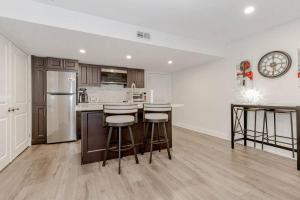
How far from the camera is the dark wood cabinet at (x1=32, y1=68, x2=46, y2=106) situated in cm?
363

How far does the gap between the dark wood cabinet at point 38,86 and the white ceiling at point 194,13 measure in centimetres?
214

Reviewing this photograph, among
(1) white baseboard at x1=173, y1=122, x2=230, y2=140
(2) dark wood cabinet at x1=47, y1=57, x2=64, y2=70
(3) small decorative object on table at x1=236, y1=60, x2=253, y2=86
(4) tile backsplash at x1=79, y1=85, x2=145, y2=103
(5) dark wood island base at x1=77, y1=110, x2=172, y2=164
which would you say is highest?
(2) dark wood cabinet at x1=47, y1=57, x2=64, y2=70

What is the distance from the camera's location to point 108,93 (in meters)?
5.18

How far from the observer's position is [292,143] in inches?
99.5

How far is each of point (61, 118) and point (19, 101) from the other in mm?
1021

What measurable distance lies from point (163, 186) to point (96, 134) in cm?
143

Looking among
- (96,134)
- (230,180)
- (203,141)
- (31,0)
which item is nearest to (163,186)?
(230,180)

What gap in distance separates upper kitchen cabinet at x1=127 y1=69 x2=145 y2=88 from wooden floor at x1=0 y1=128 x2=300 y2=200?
2.95 metres

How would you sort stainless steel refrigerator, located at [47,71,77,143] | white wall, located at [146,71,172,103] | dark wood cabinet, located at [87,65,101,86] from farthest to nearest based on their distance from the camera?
white wall, located at [146,71,172,103] → dark wood cabinet, located at [87,65,101,86] → stainless steel refrigerator, located at [47,71,77,143]

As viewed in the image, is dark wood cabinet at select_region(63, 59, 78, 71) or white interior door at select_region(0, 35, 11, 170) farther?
dark wood cabinet at select_region(63, 59, 78, 71)

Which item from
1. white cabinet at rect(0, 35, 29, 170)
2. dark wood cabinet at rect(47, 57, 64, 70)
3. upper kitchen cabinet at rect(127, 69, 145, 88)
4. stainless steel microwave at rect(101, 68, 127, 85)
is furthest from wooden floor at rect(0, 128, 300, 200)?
upper kitchen cabinet at rect(127, 69, 145, 88)

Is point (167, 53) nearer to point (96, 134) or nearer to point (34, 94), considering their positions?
point (96, 134)

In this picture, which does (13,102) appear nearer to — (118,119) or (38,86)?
(38,86)

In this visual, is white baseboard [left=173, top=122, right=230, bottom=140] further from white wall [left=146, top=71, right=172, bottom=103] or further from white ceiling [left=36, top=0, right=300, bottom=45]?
white ceiling [left=36, top=0, right=300, bottom=45]
